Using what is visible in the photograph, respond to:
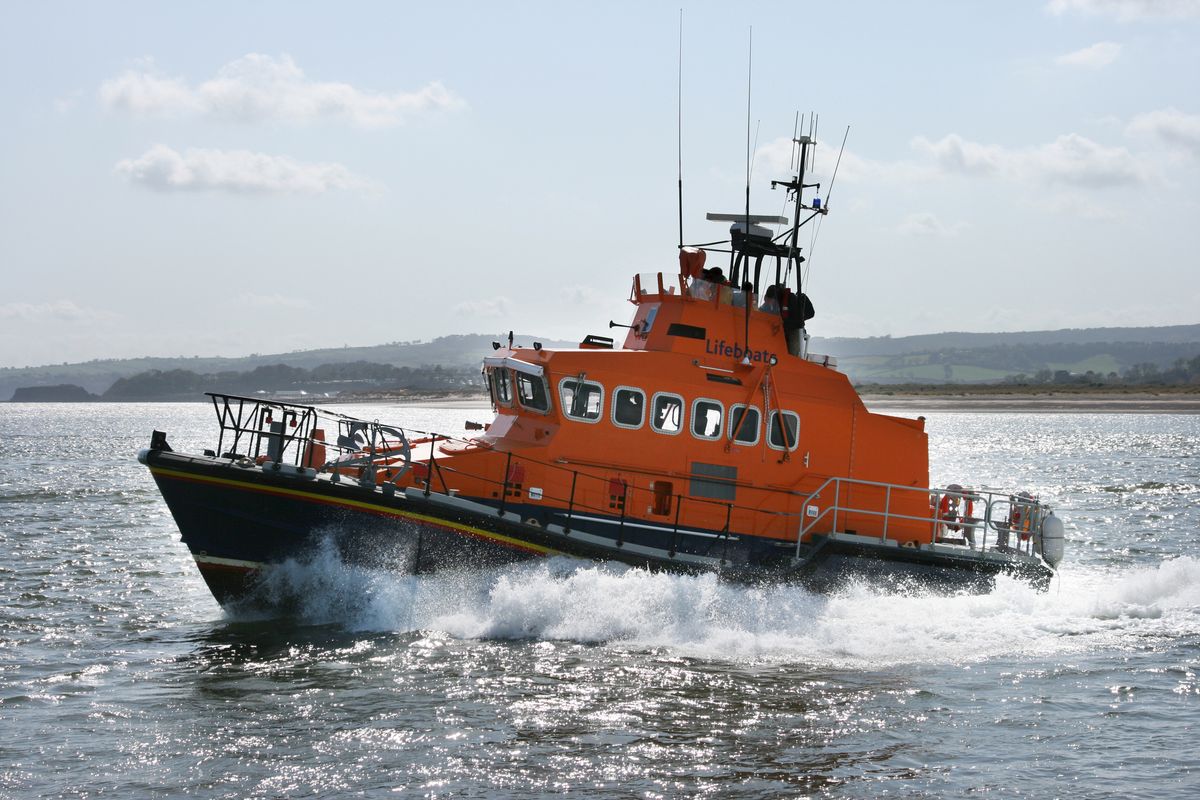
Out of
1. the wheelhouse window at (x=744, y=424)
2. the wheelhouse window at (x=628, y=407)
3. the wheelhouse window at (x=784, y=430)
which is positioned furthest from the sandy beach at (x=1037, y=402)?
the wheelhouse window at (x=628, y=407)

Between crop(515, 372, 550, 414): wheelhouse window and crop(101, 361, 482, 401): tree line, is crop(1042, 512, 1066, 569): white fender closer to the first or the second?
crop(515, 372, 550, 414): wheelhouse window

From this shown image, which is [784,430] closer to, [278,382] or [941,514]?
[941,514]

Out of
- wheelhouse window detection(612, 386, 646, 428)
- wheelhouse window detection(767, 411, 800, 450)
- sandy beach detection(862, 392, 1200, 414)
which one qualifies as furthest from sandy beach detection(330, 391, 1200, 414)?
wheelhouse window detection(612, 386, 646, 428)

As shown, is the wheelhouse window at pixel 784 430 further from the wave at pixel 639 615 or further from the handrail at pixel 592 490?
the wave at pixel 639 615

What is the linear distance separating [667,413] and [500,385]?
1.91 m

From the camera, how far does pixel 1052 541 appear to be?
13.4 metres

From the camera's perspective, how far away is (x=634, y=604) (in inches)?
449

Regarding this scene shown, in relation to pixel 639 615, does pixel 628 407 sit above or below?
above

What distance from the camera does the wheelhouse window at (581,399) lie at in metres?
11.9

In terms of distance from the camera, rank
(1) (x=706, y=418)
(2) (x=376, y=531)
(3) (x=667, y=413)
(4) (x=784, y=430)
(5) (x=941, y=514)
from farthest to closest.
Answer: (5) (x=941, y=514) → (4) (x=784, y=430) → (1) (x=706, y=418) → (3) (x=667, y=413) → (2) (x=376, y=531)

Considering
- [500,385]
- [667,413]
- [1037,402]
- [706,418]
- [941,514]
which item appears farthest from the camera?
[1037,402]

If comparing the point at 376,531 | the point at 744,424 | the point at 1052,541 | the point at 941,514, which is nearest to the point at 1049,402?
the point at 1052,541

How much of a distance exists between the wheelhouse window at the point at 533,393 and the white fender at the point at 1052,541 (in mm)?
6157

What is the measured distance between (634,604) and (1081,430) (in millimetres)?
68205
